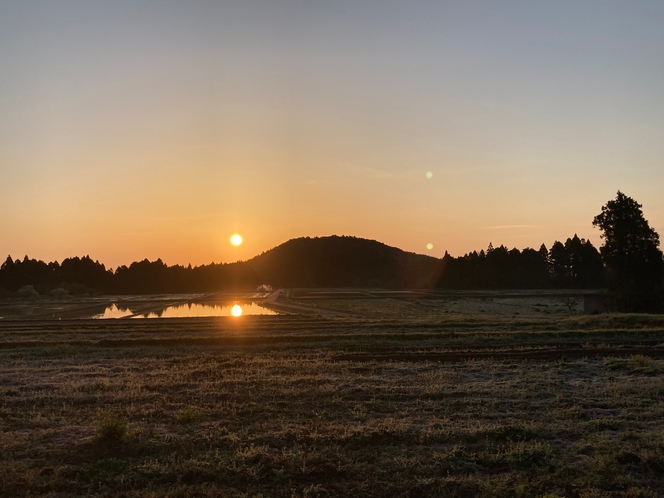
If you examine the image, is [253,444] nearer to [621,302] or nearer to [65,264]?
[621,302]

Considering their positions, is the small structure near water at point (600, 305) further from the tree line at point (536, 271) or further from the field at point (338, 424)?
the tree line at point (536, 271)

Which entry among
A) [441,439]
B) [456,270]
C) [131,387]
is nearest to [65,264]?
[456,270]

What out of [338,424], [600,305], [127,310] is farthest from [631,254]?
[127,310]

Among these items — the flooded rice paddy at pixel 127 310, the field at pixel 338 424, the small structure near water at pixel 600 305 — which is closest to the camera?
the field at pixel 338 424

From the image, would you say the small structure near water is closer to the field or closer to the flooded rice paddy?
the field

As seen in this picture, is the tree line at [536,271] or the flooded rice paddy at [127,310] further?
the tree line at [536,271]

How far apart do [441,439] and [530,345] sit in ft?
61.5

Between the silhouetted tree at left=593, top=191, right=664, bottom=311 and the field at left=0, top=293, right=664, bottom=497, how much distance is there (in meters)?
32.7

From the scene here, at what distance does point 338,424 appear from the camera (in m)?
12.6

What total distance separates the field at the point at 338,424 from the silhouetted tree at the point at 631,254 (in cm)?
3273

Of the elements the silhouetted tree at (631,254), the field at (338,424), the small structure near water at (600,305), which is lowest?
the field at (338,424)

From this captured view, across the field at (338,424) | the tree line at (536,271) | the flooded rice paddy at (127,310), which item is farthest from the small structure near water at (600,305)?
the tree line at (536,271)

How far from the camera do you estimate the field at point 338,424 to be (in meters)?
9.26

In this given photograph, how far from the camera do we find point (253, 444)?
1107cm
